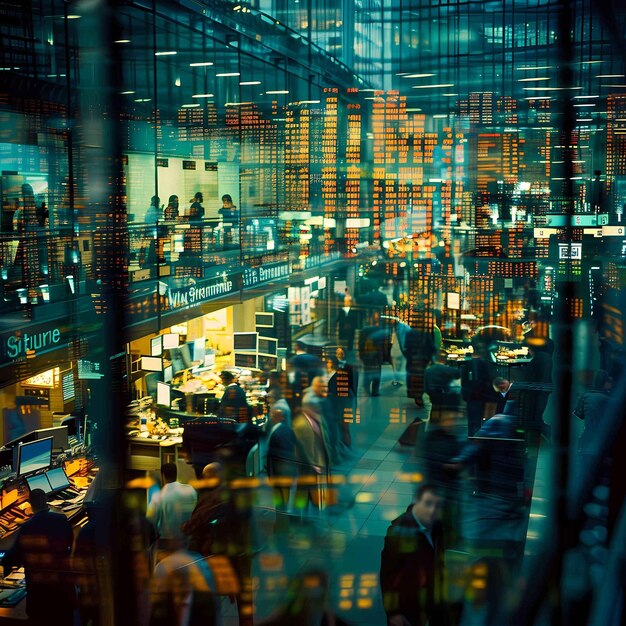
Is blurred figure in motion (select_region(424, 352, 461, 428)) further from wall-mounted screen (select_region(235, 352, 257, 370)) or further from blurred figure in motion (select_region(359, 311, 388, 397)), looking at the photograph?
→ wall-mounted screen (select_region(235, 352, 257, 370))

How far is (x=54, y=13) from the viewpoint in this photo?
5000 millimetres

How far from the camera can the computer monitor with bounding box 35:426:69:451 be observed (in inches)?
161

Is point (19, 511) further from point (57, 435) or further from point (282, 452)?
point (282, 452)

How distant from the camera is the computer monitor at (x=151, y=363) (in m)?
4.62

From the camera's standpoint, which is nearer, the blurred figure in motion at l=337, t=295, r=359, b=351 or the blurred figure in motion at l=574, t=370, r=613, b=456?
the blurred figure in motion at l=574, t=370, r=613, b=456

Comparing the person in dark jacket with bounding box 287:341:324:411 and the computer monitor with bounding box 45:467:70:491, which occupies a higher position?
the person in dark jacket with bounding box 287:341:324:411

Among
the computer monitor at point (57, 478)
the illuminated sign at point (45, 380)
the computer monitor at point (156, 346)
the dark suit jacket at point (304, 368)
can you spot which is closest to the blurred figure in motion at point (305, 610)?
the computer monitor at point (57, 478)

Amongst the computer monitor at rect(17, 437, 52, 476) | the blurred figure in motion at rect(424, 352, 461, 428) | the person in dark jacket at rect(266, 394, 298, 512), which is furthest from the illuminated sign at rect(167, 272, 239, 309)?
the blurred figure in motion at rect(424, 352, 461, 428)

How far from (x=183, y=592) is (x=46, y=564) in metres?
0.73

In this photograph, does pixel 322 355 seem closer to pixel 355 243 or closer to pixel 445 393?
pixel 445 393

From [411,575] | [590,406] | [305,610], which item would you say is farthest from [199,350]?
[590,406]

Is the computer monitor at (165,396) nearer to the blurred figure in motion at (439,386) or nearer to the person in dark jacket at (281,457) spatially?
the person in dark jacket at (281,457)

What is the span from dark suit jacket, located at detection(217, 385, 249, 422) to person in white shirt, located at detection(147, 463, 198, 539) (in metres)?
1.19

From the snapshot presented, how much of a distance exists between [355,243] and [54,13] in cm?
341
